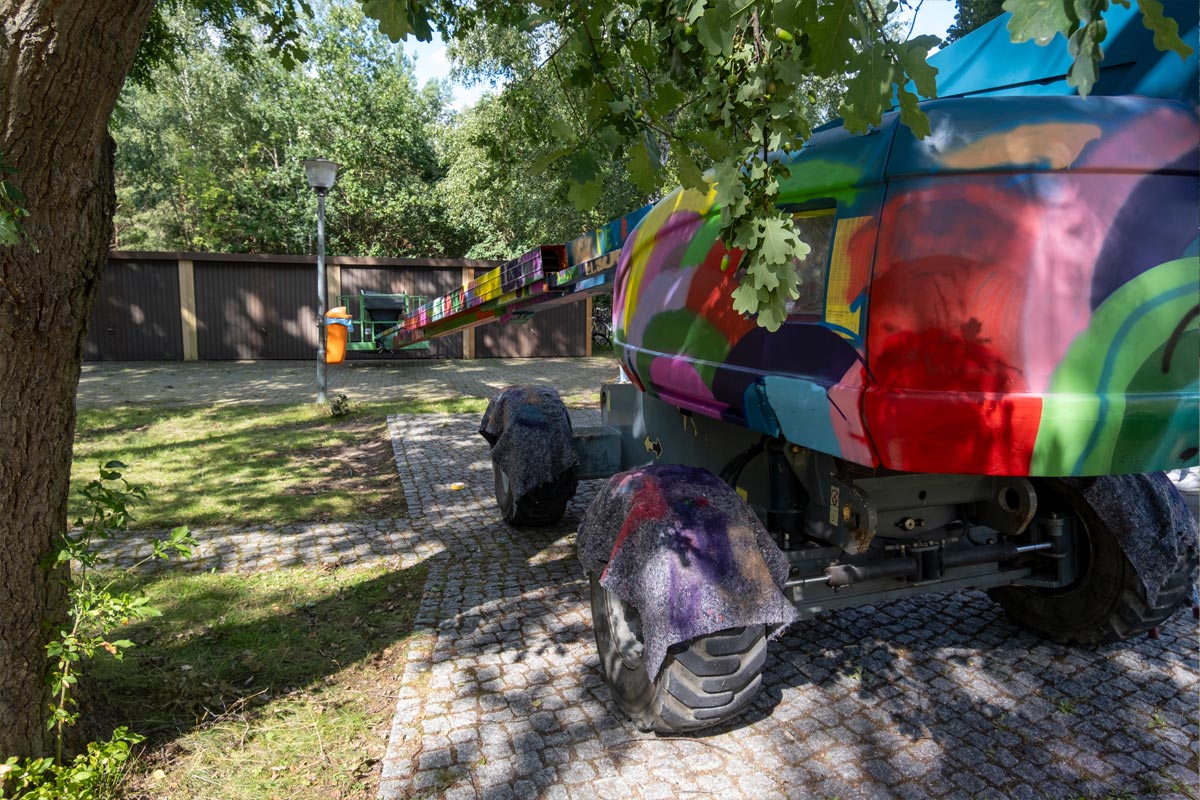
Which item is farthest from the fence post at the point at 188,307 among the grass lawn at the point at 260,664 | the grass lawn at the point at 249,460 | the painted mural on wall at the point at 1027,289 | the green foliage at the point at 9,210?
the painted mural on wall at the point at 1027,289

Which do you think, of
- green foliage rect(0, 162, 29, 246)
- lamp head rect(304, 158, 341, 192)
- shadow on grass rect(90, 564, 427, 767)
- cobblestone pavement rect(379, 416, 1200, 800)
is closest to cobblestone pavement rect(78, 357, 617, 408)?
lamp head rect(304, 158, 341, 192)

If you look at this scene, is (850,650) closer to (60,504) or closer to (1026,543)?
(1026,543)

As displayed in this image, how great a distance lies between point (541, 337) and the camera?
20.2m

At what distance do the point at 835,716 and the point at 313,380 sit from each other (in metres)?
13.4

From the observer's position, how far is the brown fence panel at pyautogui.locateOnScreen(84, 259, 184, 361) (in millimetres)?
17266

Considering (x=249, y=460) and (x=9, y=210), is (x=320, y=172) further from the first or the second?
(x=9, y=210)

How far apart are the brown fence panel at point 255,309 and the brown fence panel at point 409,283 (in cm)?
101

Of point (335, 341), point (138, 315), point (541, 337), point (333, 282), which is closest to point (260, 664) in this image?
point (335, 341)

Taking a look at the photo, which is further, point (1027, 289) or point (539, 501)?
point (539, 501)

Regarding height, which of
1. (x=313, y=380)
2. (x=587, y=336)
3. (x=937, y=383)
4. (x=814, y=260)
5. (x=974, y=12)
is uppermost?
(x=974, y=12)

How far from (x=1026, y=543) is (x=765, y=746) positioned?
57.6 inches

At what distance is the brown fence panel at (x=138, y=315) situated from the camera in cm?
1727

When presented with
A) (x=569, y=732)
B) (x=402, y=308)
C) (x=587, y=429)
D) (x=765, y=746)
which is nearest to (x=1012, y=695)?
(x=765, y=746)

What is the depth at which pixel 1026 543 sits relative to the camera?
3.20m
